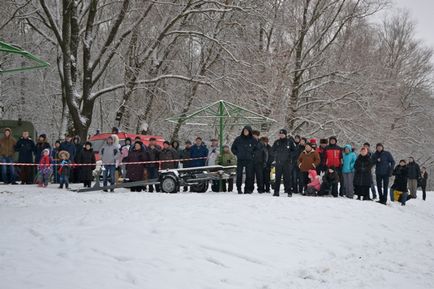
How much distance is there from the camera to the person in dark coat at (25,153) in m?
18.6

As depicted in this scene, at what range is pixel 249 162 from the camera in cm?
1558

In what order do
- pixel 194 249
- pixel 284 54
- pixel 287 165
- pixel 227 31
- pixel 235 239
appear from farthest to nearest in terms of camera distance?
pixel 284 54 < pixel 227 31 < pixel 287 165 < pixel 235 239 < pixel 194 249

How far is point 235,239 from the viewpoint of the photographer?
893 cm

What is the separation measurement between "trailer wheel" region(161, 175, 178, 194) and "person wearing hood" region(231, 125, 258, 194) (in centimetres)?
186

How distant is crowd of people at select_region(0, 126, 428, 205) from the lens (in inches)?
617

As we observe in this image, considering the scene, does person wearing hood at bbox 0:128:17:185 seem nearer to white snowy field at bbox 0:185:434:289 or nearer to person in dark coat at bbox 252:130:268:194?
white snowy field at bbox 0:185:434:289

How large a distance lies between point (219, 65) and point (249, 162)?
1022cm

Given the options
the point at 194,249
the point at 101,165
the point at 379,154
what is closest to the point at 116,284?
the point at 194,249

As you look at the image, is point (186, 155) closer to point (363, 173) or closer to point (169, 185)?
point (169, 185)

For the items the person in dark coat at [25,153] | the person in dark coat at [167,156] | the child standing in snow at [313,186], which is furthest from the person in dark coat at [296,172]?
the person in dark coat at [25,153]

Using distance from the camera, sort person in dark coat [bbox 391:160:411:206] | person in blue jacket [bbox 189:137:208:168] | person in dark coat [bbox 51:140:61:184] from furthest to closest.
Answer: person in dark coat [bbox 391:160:411:206] → person in blue jacket [bbox 189:137:208:168] → person in dark coat [bbox 51:140:61:184]

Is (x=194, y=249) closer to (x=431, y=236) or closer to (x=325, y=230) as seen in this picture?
(x=325, y=230)

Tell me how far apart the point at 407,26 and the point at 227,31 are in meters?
24.5

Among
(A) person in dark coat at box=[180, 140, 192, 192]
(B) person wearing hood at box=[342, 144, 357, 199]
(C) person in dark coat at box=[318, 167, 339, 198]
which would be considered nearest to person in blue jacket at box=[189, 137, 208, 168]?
(A) person in dark coat at box=[180, 140, 192, 192]
